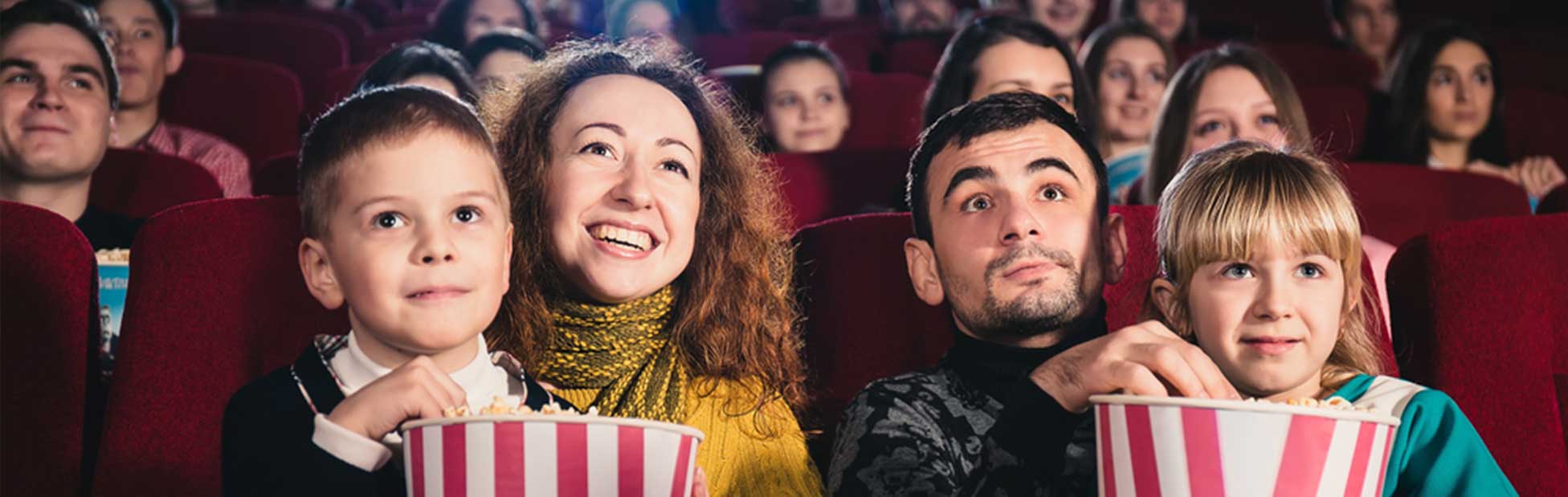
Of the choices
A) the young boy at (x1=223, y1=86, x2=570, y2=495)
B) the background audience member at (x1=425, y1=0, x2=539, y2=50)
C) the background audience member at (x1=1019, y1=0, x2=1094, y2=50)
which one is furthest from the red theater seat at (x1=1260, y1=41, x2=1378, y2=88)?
the young boy at (x1=223, y1=86, x2=570, y2=495)

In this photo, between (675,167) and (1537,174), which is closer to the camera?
(675,167)

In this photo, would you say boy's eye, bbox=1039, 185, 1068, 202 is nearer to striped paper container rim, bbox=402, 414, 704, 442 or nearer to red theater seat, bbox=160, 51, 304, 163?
striped paper container rim, bbox=402, 414, 704, 442

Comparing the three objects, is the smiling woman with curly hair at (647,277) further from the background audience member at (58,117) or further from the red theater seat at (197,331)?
the background audience member at (58,117)

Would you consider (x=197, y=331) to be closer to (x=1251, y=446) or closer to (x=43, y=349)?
(x=43, y=349)

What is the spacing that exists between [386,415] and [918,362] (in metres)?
0.62

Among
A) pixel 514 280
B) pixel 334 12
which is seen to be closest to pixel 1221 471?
pixel 514 280

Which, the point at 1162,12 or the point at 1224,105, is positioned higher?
the point at 1162,12

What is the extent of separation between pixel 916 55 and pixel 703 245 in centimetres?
298

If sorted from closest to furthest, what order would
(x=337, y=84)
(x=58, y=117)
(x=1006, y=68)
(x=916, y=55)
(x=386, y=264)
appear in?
(x=386, y=264) < (x=58, y=117) < (x=1006, y=68) < (x=337, y=84) < (x=916, y=55)

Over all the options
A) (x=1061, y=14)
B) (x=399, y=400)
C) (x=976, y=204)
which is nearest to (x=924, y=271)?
(x=976, y=204)

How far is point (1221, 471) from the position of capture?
2.75ft

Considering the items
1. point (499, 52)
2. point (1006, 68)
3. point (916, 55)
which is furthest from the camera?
point (916, 55)

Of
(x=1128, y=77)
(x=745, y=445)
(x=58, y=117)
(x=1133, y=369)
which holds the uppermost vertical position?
(x=1128, y=77)

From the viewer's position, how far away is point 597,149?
55.5 inches
